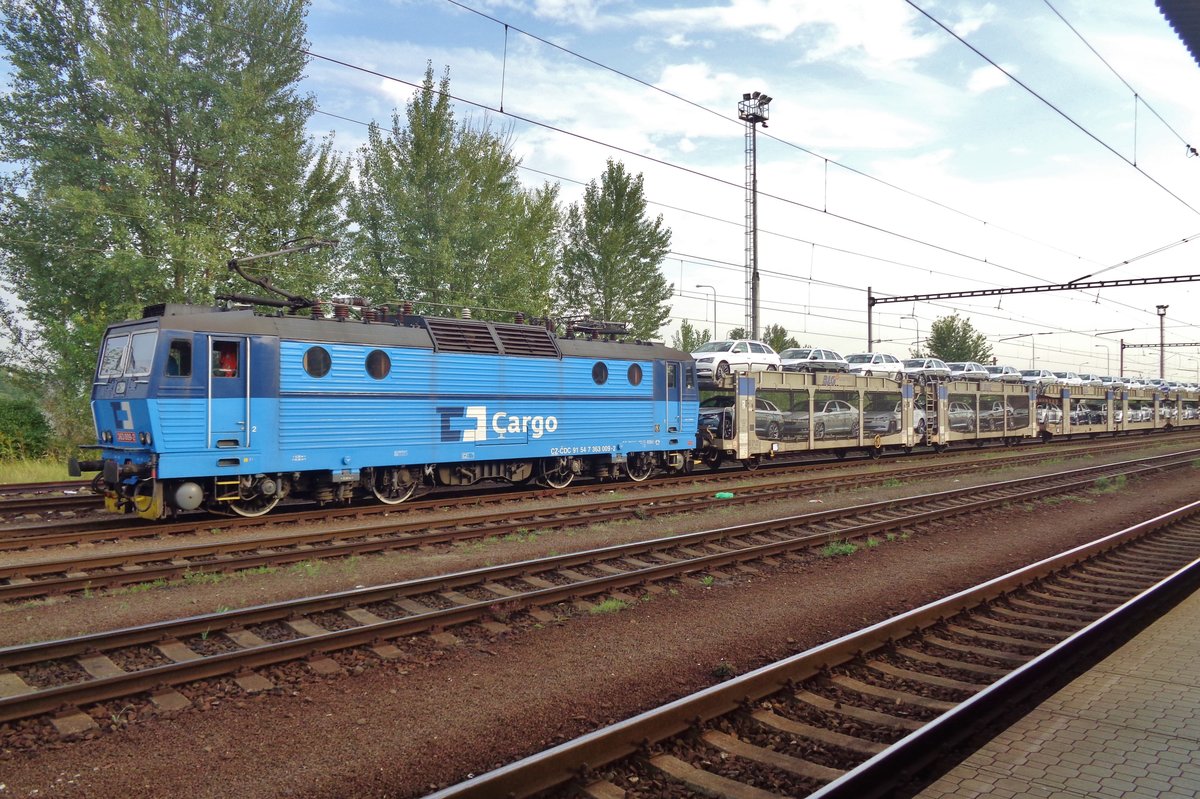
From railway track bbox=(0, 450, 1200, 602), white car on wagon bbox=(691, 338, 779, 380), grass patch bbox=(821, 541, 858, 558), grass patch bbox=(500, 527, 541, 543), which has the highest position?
white car on wagon bbox=(691, 338, 779, 380)

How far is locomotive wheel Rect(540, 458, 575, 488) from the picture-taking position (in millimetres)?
18047

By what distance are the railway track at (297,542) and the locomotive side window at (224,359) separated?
8.27 ft

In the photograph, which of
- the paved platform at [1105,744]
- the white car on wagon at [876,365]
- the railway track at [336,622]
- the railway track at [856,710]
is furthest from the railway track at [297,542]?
the white car on wagon at [876,365]

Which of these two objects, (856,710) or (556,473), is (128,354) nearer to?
(556,473)

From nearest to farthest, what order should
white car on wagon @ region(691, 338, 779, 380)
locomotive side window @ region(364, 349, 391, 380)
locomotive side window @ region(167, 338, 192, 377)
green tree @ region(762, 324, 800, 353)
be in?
Result: locomotive side window @ region(167, 338, 192, 377) < locomotive side window @ region(364, 349, 391, 380) < white car on wagon @ region(691, 338, 779, 380) < green tree @ region(762, 324, 800, 353)

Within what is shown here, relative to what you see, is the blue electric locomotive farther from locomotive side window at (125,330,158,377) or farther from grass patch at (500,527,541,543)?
grass patch at (500,527,541,543)

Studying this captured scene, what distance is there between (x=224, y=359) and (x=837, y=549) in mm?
9836

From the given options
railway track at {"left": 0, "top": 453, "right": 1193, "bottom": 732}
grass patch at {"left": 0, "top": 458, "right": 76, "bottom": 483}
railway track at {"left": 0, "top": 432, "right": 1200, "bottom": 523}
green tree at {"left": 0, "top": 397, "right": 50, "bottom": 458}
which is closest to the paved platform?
railway track at {"left": 0, "top": 453, "right": 1193, "bottom": 732}

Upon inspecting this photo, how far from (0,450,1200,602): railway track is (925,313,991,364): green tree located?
5109 cm

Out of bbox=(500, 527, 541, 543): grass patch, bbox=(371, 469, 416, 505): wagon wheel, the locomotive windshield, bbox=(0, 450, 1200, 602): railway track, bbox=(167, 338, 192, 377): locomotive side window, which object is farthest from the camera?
bbox=(371, 469, 416, 505): wagon wheel

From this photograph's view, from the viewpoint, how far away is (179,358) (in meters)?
12.0

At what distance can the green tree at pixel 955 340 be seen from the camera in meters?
61.7

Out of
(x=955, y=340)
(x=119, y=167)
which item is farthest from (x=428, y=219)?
(x=955, y=340)

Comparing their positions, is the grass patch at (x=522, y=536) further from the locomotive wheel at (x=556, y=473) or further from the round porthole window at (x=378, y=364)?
the locomotive wheel at (x=556, y=473)
